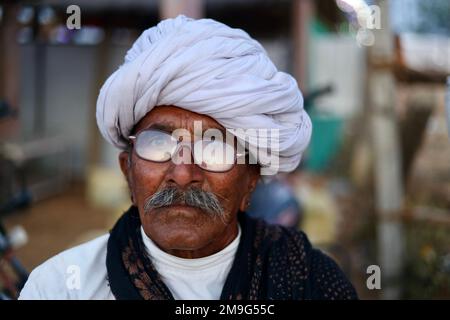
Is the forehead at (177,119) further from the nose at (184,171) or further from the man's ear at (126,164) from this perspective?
the man's ear at (126,164)

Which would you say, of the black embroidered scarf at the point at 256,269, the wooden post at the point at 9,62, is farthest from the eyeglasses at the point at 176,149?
the wooden post at the point at 9,62

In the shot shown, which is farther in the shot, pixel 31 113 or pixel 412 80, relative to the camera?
pixel 31 113

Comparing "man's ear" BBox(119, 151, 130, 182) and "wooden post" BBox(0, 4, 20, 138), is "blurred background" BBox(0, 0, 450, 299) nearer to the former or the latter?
"wooden post" BBox(0, 4, 20, 138)

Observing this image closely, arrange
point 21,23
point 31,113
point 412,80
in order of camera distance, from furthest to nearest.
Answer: point 31,113 < point 21,23 < point 412,80

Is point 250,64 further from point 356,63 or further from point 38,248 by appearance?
point 356,63

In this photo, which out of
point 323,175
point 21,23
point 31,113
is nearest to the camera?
point 21,23

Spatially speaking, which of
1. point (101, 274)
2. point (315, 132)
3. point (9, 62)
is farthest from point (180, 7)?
point (315, 132)

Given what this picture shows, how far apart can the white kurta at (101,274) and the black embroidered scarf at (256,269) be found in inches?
1.8

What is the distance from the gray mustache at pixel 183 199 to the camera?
182 cm

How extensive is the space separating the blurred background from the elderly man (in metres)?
0.70

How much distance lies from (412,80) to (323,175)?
4.44 metres

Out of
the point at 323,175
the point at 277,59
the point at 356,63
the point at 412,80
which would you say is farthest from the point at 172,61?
the point at 277,59

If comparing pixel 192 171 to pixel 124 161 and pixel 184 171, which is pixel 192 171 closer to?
pixel 184 171
